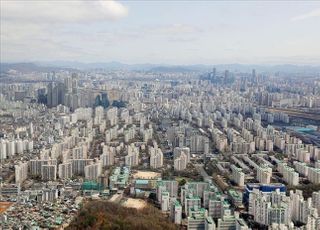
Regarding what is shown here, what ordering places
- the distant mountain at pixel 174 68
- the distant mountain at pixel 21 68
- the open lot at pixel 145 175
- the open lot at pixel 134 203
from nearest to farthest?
the open lot at pixel 134 203, the open lot at pixel 145 175, the distant mountain at pixel 21 68, the distant mountain at pixel 174 68

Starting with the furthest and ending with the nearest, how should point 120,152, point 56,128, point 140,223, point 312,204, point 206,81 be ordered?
point 206,81 < point 56,128 < point 120,152 < point 312,204 < point 140,223

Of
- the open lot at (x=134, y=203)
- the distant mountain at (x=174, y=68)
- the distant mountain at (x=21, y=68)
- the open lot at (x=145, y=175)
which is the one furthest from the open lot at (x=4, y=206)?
the distant mountain at (x=21, y=68)

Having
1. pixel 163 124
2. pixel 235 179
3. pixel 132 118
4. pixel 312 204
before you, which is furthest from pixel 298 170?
pixel 132 118

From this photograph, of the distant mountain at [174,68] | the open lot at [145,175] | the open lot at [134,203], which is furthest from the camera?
the distant mountain at [174,68]

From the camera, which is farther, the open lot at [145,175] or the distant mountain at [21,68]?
the distant mountain at [21,68]

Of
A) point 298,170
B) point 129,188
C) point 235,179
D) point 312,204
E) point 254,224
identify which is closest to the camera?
point 254,224

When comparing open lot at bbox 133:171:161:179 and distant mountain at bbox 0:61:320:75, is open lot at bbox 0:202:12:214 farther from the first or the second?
distant mountain at bbox 0:61:320:75

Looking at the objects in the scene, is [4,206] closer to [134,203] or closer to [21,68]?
[134,203]

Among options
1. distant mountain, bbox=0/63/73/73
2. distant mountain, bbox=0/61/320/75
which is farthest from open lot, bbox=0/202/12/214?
distant mountain, bbox=0/63/73/73

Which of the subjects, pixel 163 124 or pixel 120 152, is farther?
pixel 163 124

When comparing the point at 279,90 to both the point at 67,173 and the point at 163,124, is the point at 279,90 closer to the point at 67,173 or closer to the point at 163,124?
the point at 163,124

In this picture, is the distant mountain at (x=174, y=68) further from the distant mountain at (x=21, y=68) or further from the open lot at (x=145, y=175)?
the open lot at (x=145, y=175)
